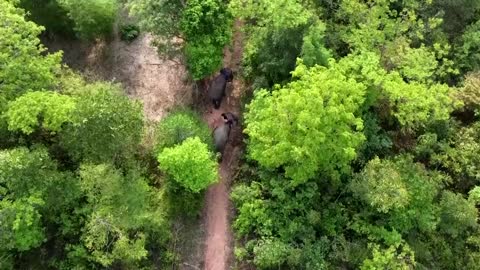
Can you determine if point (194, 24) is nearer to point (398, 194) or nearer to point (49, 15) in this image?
point (49, 15)

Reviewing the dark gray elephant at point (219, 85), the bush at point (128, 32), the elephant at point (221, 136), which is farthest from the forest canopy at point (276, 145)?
the bush at point (128, 32)

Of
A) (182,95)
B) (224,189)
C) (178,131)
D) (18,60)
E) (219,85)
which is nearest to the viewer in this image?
(18,60)

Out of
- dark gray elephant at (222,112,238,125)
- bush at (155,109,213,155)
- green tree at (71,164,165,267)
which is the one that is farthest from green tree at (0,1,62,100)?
dark gray elephant at (222,112,238,125)

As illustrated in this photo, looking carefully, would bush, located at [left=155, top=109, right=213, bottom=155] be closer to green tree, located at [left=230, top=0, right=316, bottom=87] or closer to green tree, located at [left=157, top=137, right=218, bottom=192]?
green tree, located at [left=157, top=137, right=218, bottom=192]

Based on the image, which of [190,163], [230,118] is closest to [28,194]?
[190,163]

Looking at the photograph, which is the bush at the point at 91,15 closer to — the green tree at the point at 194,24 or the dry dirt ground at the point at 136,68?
the dry dirt ground at the point at 136,68

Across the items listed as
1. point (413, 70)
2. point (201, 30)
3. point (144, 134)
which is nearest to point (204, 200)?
point (144, 134)
